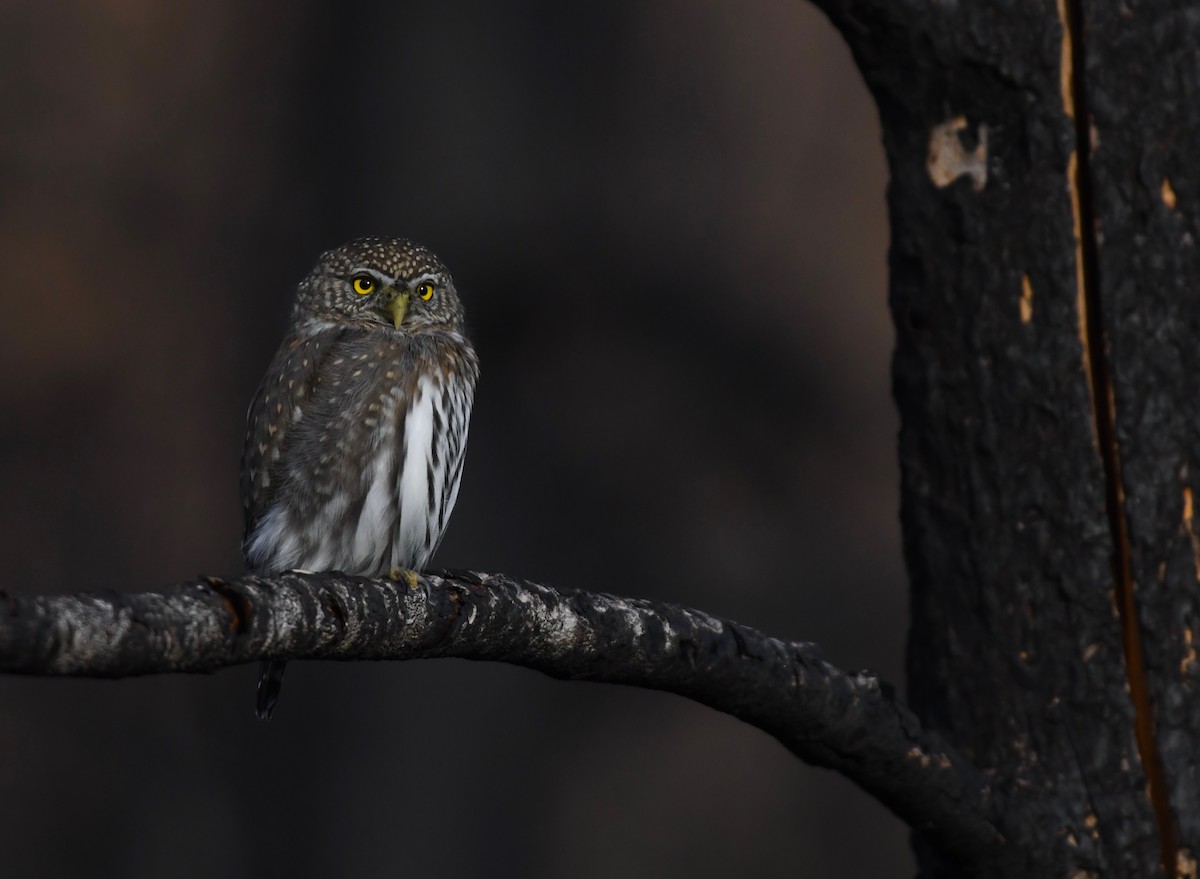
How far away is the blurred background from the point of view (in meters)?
7.62

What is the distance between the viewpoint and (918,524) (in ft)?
9.79

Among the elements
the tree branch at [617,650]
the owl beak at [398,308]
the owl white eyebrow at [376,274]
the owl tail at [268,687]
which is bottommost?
the owl tail at [268,687]

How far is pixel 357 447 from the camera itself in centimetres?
370

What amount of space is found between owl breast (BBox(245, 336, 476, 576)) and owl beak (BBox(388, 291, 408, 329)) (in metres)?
0.09

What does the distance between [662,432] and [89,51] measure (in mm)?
3061

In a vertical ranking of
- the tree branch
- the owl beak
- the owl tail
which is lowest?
the owl tail

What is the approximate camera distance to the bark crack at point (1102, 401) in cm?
278

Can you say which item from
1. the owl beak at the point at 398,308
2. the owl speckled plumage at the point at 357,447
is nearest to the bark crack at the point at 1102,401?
the owl speckled plumage at the point at 357,447

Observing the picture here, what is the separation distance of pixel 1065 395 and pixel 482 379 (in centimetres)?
513

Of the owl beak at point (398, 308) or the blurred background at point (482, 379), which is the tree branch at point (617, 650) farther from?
the blurred background at point (482, 379)

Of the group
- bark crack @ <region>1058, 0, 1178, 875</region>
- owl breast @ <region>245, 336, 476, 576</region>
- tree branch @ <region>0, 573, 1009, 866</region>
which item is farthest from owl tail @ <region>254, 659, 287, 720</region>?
bark crack @ <region>1058, 0, 1178, 875</region>

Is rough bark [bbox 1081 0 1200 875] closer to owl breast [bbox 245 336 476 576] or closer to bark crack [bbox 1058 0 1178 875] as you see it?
bark crack [bbox 1058 0 1178 875]

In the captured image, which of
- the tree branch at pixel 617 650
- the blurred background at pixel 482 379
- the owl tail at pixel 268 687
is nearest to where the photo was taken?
the tree branch at pixel 617 650

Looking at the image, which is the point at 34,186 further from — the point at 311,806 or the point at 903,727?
the point at 903,727
